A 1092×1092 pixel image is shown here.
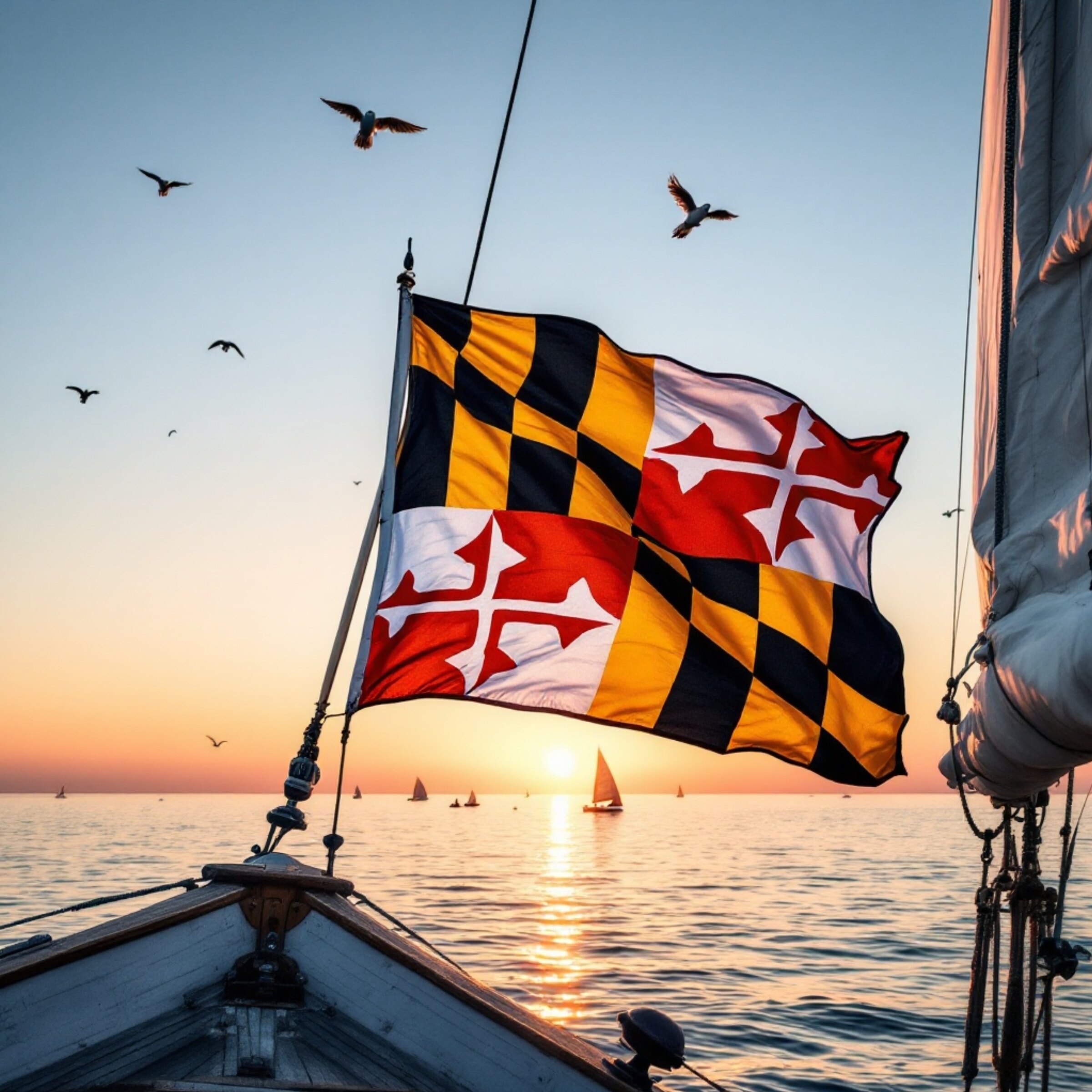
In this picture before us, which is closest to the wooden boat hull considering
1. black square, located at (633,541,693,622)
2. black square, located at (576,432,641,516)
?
black square, located at (633,541,693,622)

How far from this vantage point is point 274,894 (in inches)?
181

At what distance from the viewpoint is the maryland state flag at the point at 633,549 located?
6.25 m

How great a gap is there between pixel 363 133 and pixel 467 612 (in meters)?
6.92

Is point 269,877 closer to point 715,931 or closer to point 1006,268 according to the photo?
point 1006,268

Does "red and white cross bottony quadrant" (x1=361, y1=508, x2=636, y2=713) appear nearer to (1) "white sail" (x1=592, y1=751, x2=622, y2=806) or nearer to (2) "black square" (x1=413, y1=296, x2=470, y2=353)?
(2) "black square" (x1=413, y1=296, x2=470, y2=353)

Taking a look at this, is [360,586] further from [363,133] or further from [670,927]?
[670,927]

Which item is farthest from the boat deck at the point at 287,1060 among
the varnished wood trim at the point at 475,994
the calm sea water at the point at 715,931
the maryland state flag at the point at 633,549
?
the calm sea water at the point at 715,931

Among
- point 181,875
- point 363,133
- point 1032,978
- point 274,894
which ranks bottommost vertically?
point 181,875

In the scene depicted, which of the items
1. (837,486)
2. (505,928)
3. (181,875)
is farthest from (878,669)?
(181,875)

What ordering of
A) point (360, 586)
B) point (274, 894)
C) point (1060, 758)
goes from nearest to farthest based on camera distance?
point (1060, 758)
point (274, 894)
point (360, 586)

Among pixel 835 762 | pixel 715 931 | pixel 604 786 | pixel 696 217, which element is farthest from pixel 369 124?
pixel 604 786

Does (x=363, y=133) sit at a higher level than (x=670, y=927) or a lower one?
higher

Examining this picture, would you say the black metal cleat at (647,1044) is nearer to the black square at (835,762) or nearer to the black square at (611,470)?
the black square at (835,762)

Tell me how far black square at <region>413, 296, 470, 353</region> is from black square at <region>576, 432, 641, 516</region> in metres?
1.04
